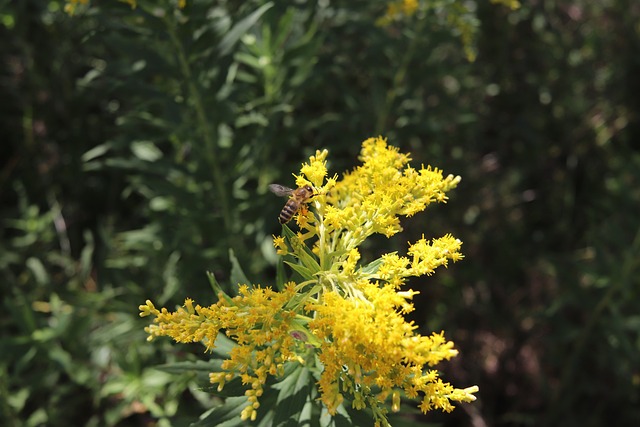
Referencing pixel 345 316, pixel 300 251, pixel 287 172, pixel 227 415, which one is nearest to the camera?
pixel 345 316

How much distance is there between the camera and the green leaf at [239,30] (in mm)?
2703

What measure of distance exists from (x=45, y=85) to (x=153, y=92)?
2.16 meters

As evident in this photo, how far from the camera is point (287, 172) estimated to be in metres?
3.74

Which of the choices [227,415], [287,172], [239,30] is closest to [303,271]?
[227,415]

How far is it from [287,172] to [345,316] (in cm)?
199

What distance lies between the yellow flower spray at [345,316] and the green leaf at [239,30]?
895 mm

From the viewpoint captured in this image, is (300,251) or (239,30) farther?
(239,30)

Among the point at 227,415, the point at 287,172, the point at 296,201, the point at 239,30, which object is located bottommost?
the point at 287,172

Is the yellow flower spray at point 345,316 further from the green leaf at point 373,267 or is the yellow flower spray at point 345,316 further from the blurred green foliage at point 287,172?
the blurred green foliage at point 287,172

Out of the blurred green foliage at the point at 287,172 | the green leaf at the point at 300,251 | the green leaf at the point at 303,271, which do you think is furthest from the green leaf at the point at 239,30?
the green leaf at the point at 303,271

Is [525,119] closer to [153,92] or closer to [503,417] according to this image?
[503,417]

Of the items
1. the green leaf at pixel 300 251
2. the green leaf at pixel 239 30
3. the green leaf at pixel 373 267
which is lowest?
the green leaf at pixel 373 267

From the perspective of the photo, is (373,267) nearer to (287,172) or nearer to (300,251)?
(300,251)

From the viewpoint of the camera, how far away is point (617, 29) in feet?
17.7
